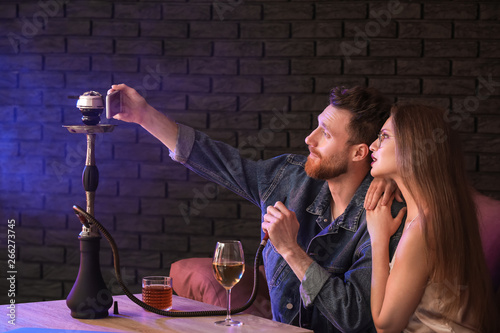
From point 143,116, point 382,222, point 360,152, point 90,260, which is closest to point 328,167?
point 360,152

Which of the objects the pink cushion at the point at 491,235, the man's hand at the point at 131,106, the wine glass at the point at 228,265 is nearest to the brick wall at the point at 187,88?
→ the pink cushion at the point at 491,235

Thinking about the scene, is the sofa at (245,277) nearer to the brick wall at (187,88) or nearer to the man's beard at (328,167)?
the man's beard at (328,167)

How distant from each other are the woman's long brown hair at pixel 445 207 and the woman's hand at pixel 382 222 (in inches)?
4.1

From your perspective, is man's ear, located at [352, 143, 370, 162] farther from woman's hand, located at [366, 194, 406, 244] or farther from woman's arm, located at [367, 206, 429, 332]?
woman's arm, located at [367, 206, 429, 332]

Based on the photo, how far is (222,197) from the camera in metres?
3.38

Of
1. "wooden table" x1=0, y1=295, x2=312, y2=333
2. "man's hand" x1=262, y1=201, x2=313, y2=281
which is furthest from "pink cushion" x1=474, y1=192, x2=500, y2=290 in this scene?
"wooden table" x1=0, y1=295, x2=312, y2=333

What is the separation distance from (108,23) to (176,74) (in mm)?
448

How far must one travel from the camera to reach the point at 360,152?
2.19 meters

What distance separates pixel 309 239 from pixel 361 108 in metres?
0.47

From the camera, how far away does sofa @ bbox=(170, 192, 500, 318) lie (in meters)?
2.06

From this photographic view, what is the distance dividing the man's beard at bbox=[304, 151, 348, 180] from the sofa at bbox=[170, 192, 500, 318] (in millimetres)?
456

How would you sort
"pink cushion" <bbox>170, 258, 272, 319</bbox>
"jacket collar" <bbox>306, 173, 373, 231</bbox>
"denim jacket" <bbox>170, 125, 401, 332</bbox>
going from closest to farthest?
1. "denim jacket" <bbox>170, 125, 401, 332</bbox>
2. "jacket collar" <bbox>306, 173, 373, 231</bbox>
3. "pink cushion" <bbox>170, 258, 272, 319</bbox>

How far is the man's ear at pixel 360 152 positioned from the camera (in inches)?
85.9

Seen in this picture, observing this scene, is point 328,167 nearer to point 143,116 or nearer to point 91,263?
point 143,116
